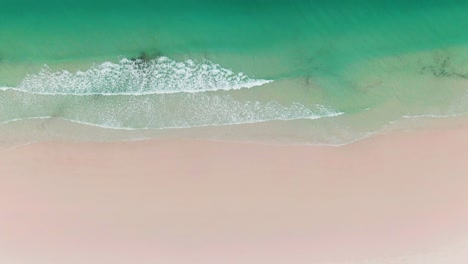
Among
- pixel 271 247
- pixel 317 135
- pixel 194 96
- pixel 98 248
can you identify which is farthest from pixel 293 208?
pixel 98 248

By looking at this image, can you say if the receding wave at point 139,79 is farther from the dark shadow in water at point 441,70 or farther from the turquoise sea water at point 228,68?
the dark shadow in water at point 441,70

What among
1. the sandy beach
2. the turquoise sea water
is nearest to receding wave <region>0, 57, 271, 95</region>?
the turquoise sea water

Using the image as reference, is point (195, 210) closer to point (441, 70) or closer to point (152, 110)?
point (152, 110)

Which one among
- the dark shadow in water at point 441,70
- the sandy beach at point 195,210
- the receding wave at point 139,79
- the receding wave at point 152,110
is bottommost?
the sandy beach at point 195,210

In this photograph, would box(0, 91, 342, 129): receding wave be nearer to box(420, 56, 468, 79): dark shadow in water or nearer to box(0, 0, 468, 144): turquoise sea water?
box(0, 0, 468, 144): turquoise sea water

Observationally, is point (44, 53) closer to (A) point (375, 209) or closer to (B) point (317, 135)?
(B) point (317, 135)

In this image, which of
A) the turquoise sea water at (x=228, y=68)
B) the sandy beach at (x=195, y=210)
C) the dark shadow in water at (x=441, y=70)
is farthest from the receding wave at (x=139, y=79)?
the dark shadow in water at (x=441, y=70)
